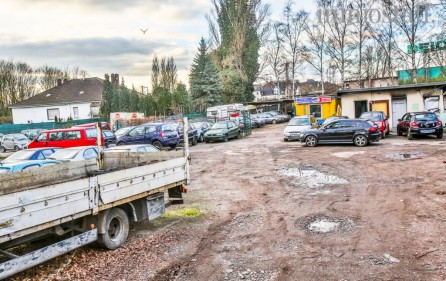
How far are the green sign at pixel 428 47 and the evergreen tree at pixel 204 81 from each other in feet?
75.5

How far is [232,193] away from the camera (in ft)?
36.0

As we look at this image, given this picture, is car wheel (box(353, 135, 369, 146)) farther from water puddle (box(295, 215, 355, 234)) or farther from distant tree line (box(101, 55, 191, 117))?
distant tree line (box(101, 55, 191, 117))

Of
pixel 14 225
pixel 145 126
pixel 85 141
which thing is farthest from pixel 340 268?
pixel 145 126

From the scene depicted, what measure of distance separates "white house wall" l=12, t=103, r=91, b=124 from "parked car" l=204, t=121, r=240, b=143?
31.4m

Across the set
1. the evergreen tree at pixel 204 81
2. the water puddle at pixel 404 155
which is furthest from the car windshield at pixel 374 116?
the evergreen tree at pixel 204 81

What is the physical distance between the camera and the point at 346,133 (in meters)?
20.7

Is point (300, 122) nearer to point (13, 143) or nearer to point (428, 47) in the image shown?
point (428, 47)

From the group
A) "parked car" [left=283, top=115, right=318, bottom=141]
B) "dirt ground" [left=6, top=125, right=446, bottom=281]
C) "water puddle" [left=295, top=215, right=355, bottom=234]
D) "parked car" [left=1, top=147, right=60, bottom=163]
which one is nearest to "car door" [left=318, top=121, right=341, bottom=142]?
"parked car" [left=283, top=115, right=318, bottom=141]

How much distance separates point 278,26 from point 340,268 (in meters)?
50.8

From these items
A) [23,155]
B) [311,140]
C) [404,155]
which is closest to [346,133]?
[311,140]

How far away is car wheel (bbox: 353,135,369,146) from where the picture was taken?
20.3 metres

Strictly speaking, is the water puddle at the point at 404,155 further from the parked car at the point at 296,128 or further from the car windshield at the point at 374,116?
the parked car at the point at 296,128

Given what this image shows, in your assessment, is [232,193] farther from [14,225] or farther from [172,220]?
[14,225]

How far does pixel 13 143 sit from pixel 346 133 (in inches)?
933
